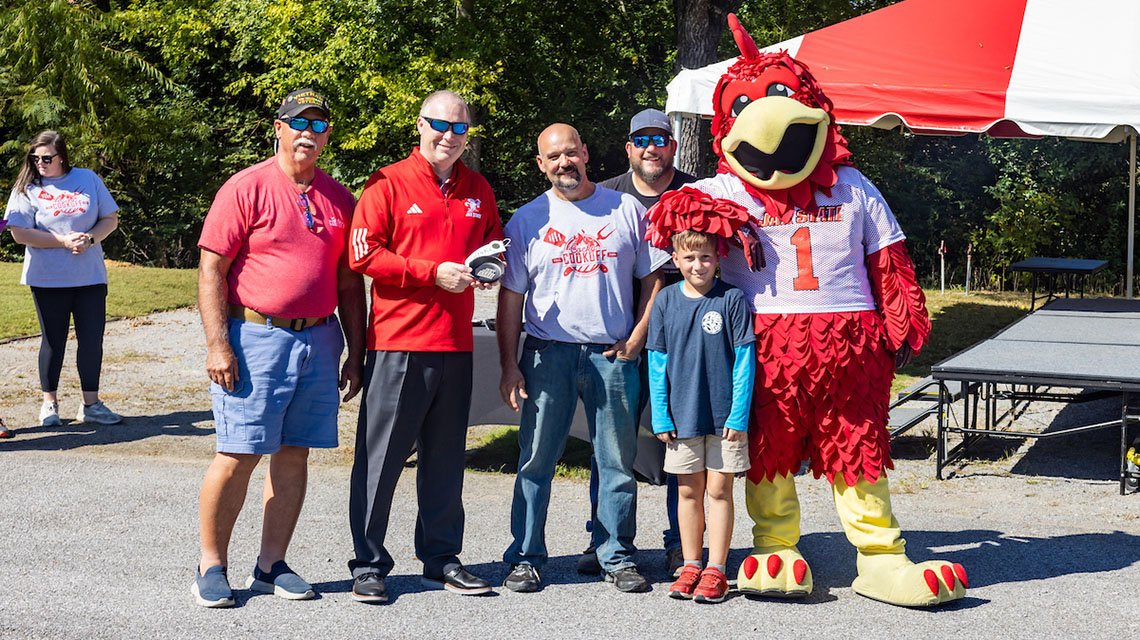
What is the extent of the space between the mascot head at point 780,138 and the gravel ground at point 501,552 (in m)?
1.52

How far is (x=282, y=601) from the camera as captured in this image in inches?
159

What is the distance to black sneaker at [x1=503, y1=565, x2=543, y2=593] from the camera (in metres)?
4.19

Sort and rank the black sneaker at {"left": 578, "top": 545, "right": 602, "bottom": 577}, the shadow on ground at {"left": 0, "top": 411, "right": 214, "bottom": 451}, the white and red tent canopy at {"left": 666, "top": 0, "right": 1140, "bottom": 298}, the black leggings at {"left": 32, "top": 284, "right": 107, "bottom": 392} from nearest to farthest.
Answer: the black sneaker at {"left": 578, "top": 545, "right": 602, "bottom": 577} < the shadow on ground at {"left": 0, "top": 411, "right": 214, "bottom": 451} < the black leggings at {"left": 32, "top": 284, "right": 107, "bottom": 392} < the white and red tent canopy at {"left": 666, "top": 0, "right": 1140, "bottom": 298}

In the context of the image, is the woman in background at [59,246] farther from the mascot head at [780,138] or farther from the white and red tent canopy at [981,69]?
the mascot head at [780,138]

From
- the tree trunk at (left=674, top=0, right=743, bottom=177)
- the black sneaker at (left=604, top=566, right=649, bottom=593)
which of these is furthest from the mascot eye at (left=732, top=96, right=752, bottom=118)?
the tree trunk at (left=674, top=0, right=743, bottom=177)

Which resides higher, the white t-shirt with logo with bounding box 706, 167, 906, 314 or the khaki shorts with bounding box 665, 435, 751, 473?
the white t-shirt with logo with bounding box 706, 167, 906, 314

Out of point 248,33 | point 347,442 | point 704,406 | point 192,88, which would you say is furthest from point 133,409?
point 192,88

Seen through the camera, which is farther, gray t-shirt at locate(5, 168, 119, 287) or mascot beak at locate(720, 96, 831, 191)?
gray t-shirt at locate(5, 168, 119, 287)

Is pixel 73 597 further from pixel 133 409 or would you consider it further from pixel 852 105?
pixel 852 105

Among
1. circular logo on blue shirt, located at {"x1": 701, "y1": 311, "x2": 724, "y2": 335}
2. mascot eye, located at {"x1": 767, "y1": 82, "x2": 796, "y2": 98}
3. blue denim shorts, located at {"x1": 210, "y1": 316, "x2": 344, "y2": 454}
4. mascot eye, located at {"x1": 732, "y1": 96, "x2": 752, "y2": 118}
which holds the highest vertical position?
mascot eye, located at {"x1": 767, "y1": 82, "x2": 796, "y2": 98}

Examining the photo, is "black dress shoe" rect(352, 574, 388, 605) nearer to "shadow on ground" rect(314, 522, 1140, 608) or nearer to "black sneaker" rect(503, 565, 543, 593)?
"shadow on ground" rect(314, 522, 1140, 608)

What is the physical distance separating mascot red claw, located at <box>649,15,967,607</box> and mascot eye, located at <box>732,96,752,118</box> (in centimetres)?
9

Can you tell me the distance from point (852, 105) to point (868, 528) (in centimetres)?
426

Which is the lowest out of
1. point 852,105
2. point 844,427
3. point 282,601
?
point 282,601
